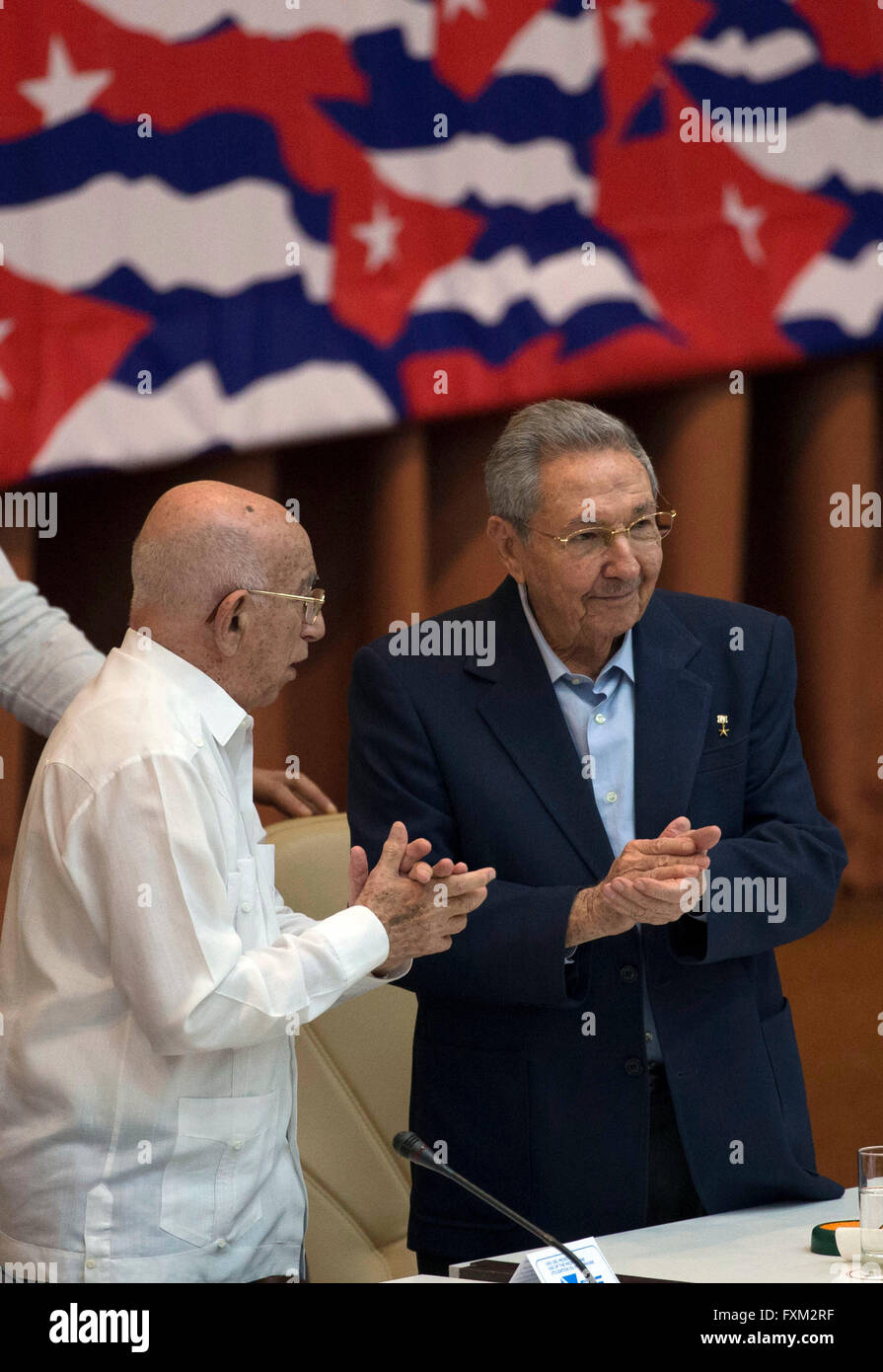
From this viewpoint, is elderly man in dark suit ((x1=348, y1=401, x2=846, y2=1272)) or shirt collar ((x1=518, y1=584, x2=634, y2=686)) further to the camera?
shirt collar ((x1=518, y1=584, x2=634, y2=686))

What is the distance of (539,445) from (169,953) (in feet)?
3.06

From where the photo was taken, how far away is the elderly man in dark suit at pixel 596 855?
1977 millimetres

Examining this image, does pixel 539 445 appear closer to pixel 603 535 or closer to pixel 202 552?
pixel 603 535

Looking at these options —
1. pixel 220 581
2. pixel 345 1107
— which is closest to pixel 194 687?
pixel 220 581

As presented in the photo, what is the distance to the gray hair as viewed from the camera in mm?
2137

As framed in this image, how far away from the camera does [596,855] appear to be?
2.06m

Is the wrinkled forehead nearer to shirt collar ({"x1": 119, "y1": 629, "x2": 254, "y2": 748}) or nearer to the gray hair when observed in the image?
the gray hair

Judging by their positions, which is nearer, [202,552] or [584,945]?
[202,552]

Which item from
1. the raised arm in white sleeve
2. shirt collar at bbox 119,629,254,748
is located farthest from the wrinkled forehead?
the raised arm in white sleeve

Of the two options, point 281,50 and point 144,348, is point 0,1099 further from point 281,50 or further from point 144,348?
point 281,50

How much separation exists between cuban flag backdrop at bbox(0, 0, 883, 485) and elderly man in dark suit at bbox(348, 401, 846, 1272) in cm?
118

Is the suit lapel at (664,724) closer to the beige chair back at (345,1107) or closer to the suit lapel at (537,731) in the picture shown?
the suit lapel at (537,731)

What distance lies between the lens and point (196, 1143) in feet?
5.46

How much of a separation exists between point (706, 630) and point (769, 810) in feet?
0.92
